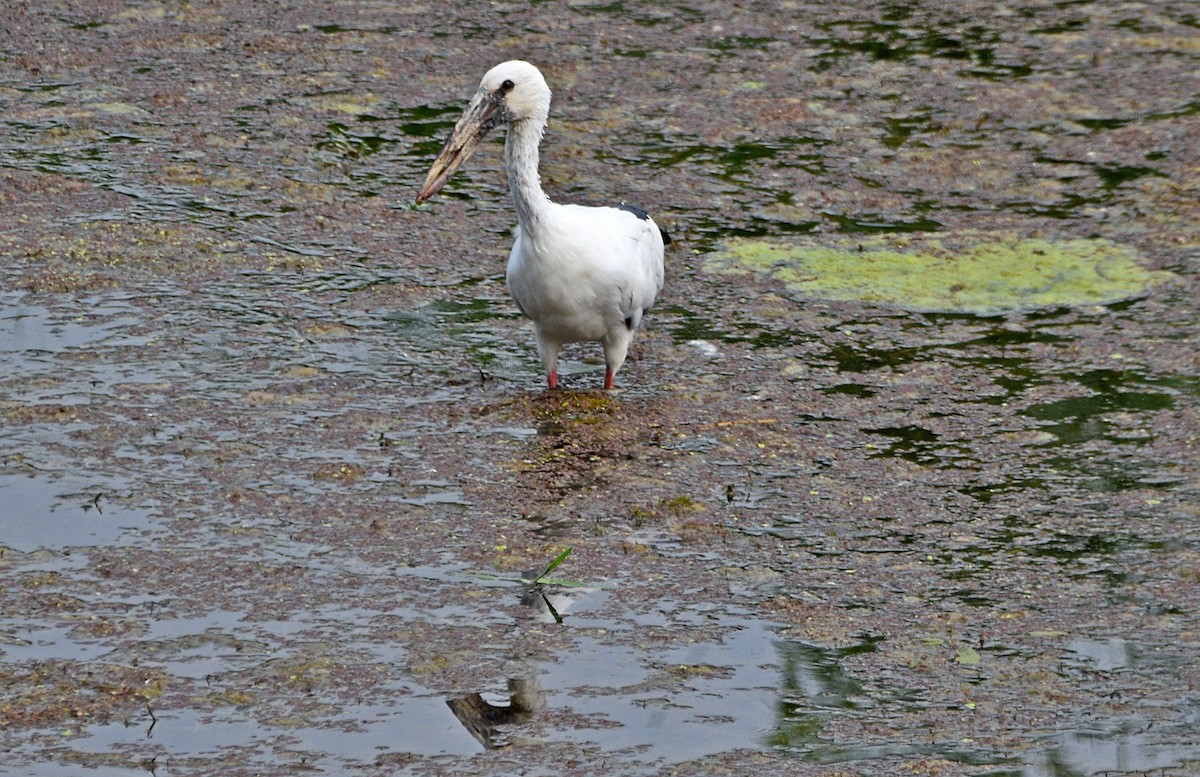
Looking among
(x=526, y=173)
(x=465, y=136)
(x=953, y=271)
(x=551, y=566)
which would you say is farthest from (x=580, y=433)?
(x=953, y=271)

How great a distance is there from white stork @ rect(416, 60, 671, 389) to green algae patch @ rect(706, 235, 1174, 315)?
145cm

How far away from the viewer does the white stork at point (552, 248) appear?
24.0ft

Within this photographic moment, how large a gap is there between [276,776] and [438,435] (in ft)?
8.66

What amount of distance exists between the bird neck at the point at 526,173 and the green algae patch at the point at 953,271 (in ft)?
6.01

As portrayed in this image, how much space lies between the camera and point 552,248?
24.0 ft

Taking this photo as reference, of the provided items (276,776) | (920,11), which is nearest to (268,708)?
(276,776)

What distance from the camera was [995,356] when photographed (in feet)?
26.6

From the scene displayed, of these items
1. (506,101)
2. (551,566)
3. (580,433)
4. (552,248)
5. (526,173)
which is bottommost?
(580,433)

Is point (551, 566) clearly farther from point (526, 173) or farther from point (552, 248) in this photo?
point (526, 173)

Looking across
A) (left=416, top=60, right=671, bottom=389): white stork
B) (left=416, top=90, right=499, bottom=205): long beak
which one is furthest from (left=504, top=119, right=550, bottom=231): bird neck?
(left=416, top=90, right=499, bottom=205): long beak

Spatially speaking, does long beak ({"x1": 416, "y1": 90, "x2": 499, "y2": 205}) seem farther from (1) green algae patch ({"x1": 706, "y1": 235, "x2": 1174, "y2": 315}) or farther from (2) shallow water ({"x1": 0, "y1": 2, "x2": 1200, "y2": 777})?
(1) green algae patch ({"x1": 706, "y1": 235, "x2": 1174, "y2": 315})

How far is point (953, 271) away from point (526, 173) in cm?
271

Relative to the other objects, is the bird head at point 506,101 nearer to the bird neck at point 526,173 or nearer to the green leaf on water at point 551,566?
the bird neck at point 526,173

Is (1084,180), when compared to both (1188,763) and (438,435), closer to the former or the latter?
(438,435)
